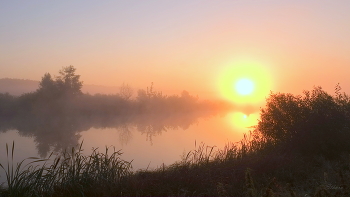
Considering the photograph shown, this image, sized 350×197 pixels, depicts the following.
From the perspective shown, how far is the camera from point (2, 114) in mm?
41062

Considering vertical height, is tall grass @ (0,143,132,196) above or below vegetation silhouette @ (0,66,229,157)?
below

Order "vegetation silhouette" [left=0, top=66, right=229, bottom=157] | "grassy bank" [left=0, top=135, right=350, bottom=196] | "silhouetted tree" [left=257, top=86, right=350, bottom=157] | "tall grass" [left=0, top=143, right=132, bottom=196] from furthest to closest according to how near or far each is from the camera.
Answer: "vegetation silhouette" [left=0, top=66, right=229, bottom=157]
"silhouetted tree" [left=257, top=86, right=350, bottom=157]
"grassy bank" [left=0, top=135, right=350, bottom=196]
"tall grass" [left=0, top=143, right=132, bottom=196]

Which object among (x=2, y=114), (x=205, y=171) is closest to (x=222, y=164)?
(x=205, y=171)

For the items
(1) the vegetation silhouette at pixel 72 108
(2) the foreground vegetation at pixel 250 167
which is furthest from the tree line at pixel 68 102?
(2) the foreground vegetation at pixel 250 167

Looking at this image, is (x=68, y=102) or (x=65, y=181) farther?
(x=68, y=102)

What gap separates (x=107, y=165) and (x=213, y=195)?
284 cm

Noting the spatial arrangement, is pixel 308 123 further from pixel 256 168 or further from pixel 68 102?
pixel 68 102

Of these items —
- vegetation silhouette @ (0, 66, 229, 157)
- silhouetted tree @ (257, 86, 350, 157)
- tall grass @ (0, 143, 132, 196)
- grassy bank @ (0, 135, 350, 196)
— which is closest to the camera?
tall grass @ (0, 143, 132, 196)

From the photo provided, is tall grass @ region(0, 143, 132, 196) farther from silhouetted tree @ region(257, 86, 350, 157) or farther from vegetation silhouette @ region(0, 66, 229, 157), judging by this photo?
vegetation silhouette @ region(0, 66, 229, 157)

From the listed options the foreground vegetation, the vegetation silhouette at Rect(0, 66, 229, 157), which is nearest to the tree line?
the vegetation silhouette at Rect(0, 66, 229, 157)

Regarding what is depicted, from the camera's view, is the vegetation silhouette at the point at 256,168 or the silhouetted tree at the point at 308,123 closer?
the vegetation silhouette at the point at 256,168

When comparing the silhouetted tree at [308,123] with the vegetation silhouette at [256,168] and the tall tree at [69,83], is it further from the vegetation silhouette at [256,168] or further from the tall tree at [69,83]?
the tall tree at [69,83]

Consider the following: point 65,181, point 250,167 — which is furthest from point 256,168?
point 65,181

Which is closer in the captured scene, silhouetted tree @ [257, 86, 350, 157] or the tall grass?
the tall grass
